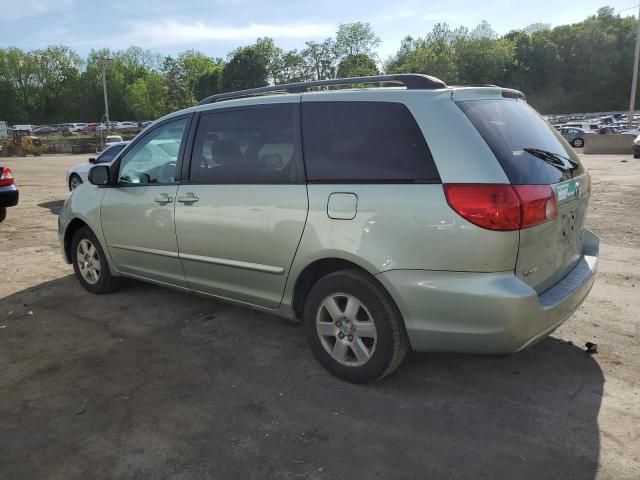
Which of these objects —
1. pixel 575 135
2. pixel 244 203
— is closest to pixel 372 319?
pixel 244 203

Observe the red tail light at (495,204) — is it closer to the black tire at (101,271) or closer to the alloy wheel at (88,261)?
the black tire at (101,271)

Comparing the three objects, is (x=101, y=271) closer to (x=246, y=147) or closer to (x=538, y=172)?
(x=246, y=147)

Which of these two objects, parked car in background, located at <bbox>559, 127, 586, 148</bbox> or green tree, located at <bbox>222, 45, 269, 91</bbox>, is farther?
green tree, located at <bbox>222, 45, 269, 91</bbox>

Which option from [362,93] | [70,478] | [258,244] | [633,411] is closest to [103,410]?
[70,478]

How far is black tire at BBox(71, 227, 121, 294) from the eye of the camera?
5199mm

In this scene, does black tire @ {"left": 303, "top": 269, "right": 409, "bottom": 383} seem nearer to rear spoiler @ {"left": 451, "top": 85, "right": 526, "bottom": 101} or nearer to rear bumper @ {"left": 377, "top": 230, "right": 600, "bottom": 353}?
rear bumper @ {"left": 377, "top": 230, "right": 600, "bottom": 353}

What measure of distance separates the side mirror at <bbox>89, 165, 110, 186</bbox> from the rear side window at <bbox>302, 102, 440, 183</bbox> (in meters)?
2.32

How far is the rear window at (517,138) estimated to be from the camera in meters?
2.88

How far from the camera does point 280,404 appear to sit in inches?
126

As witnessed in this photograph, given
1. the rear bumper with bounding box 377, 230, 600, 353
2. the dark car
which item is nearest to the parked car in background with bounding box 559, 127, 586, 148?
the dark car

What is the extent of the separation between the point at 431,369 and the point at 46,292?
164 inches

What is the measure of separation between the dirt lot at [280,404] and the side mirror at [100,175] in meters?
1.21

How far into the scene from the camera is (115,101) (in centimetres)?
10644

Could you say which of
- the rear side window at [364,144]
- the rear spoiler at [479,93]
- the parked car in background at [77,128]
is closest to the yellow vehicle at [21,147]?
the parked car in background at [77,128]
